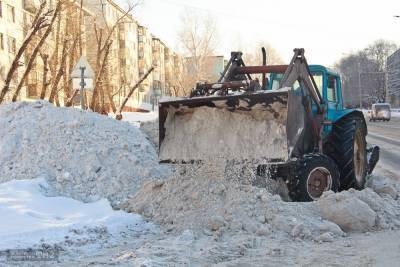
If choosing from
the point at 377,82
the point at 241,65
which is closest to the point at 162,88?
→ the point at 377,82

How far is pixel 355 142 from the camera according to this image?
9.29 m

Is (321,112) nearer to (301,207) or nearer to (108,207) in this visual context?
(301,207)

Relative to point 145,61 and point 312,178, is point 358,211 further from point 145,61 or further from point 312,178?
point 145,61

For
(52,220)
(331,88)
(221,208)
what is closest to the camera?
(221,208)

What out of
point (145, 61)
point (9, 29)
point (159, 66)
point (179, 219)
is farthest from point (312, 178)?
point (159, 66)

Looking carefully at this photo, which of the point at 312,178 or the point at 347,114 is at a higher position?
the point at 347,114

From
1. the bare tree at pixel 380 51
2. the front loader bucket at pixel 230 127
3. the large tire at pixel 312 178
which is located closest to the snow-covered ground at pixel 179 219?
the front loader bucket at pixel 230 127

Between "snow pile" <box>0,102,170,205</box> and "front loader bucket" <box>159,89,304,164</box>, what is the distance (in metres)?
1.19

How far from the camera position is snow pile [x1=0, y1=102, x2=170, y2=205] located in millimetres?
8766

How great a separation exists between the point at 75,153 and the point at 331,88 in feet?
15.5

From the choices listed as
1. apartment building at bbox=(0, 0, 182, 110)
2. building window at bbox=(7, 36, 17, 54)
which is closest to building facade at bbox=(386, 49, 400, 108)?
apartment building at bbox=(0, 0, 182, 110)

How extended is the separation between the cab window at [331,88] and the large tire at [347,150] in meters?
0.48

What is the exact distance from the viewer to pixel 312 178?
779 cm

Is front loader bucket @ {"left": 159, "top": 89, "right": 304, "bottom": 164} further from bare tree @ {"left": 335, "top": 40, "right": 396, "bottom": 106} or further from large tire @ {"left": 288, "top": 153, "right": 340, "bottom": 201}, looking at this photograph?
bare tree @ {"left": 335, "top": 40, "right": 396, "bottom": 106}
